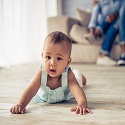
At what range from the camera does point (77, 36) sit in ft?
11.5

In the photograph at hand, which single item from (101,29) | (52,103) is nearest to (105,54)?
(101,29)

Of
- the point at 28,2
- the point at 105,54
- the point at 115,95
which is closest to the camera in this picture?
the point at 115,95

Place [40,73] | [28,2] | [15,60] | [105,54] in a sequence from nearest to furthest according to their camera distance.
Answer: [40,73] < [105,54] < [15,60] < [28,2]

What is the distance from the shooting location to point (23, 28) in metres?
3.85

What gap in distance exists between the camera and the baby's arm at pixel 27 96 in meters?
1.28

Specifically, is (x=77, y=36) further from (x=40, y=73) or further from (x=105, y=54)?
(x=40, y=73)

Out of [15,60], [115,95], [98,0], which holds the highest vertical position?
[98,0]

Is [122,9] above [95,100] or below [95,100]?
above

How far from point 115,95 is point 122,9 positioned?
193 centimetres

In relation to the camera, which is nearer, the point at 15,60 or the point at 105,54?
the point at 105,54

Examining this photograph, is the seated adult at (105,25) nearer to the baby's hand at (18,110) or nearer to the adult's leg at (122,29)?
the adult's leg at (122,29)

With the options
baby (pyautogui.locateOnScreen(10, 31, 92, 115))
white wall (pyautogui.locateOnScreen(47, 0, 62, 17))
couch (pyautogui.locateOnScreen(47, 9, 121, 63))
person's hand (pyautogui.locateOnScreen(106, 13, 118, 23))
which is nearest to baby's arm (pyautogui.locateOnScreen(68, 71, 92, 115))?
baby (pyautogui.locateOnScreen(10, 31, 92, 115))

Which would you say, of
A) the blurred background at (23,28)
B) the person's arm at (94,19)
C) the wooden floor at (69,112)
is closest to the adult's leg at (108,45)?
the person's arm at (94,19)

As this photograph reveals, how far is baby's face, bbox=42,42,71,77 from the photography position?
132 centimetres
